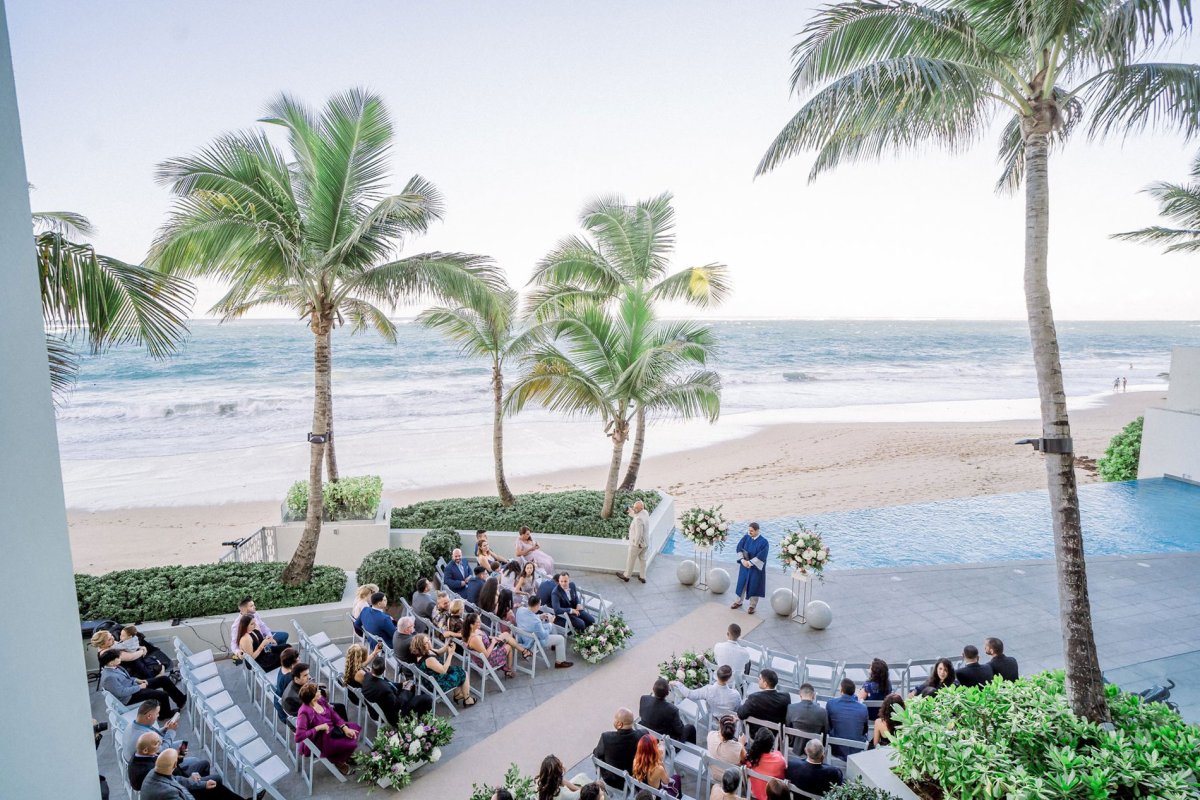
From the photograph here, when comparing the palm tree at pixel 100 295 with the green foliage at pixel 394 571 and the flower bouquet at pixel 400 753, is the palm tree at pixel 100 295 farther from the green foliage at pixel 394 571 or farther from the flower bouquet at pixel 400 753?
the flower bouquet at pixel 400 753

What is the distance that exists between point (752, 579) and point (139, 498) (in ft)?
72.4

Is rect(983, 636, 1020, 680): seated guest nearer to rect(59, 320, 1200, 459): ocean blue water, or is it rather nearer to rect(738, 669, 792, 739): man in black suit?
rect(738, 669, 792, 739): man in black suit

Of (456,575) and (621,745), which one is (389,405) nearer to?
(456,575)

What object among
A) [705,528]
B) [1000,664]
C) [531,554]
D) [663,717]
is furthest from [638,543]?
[1000,664]

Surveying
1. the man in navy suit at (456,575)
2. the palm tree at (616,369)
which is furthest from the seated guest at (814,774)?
the palm tree at (616,369)

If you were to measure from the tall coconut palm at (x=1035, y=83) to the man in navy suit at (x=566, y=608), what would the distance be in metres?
5.98

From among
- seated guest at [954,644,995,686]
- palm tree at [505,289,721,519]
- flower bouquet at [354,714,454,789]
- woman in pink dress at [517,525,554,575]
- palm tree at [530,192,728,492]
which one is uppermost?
palm tree at [530,192,728,492]

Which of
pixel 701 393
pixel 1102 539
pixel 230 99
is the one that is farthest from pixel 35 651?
pixel 230 99

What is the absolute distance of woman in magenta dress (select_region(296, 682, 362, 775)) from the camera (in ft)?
21.2

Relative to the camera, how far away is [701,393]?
1304 cm

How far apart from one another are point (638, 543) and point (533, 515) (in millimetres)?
2846

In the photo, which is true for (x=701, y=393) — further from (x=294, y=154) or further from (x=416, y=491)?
(x=416, y=491)

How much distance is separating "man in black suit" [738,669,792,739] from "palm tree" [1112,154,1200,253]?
20.7 m

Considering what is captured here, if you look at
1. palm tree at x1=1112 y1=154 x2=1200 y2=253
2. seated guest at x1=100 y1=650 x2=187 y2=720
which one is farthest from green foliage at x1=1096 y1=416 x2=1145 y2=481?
seated guest at x1=100 y1=650 x2=187 y2=720
